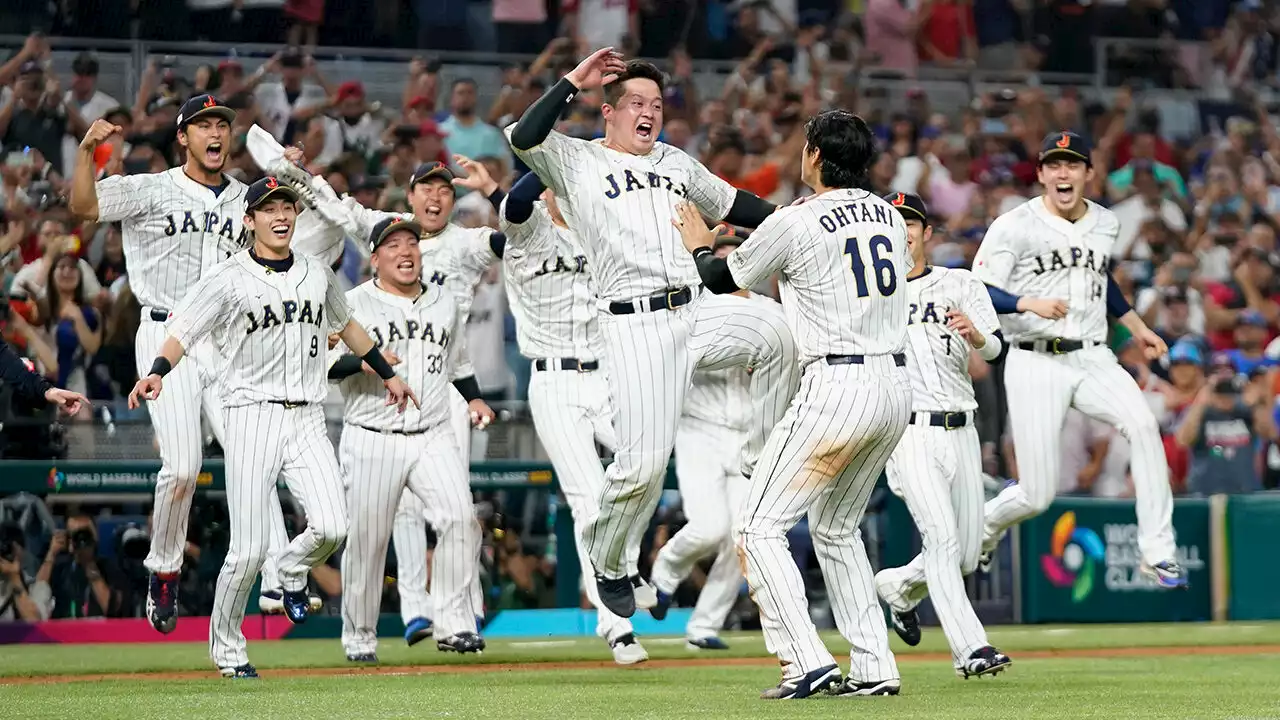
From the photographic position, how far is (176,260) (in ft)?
32.1

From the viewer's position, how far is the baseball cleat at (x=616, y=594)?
26.9 feet

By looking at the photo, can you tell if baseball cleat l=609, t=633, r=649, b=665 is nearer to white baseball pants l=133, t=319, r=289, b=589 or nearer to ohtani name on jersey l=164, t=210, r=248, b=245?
white baseball pants l=133, t=319, r=289, b=589

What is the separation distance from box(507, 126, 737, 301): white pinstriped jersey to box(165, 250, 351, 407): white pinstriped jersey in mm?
1515

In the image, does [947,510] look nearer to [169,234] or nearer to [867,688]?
[867,688]

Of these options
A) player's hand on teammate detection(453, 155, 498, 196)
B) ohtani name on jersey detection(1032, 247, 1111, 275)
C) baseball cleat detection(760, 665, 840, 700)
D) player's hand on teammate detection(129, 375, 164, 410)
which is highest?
player's hand on teammate detection(453, 155, 498, 196)

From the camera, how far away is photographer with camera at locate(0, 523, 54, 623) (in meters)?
12.2

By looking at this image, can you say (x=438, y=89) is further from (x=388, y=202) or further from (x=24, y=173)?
(x=24, y=173)

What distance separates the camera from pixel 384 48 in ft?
55.1

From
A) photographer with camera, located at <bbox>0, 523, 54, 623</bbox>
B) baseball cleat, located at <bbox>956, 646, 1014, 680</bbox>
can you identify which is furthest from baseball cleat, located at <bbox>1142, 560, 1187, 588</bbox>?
photographer with camera, located at <bbox>0, 523, 54, 623</bbox>

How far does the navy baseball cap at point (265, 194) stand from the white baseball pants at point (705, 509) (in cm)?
324

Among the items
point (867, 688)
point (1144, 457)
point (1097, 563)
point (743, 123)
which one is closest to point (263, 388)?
point (867, 688)

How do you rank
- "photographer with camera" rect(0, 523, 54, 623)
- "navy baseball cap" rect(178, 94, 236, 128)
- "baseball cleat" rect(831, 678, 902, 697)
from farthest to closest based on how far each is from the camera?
1. "photographer with camera" rect(0, 523, 54, 623)
2. "navy baseball cap" rect(178, 94, 236, 128)
3. "baseball cleat" rect(831, 678, 902, 697)

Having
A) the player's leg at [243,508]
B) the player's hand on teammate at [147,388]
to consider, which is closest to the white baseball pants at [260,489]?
the player's leg at [243,508]

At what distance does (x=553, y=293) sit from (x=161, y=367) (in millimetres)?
2762
